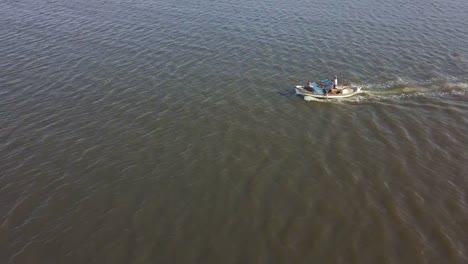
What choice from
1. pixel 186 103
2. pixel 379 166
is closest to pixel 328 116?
pixel 379 166

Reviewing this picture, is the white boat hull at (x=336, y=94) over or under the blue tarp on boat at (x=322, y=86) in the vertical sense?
under

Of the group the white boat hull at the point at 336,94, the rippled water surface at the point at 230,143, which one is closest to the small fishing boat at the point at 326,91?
the white boat hull at the point at 336,94

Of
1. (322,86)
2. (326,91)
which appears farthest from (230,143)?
(322,86)

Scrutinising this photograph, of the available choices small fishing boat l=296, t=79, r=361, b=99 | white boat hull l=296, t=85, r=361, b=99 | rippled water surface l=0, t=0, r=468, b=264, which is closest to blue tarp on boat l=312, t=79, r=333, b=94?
small fishing boat l=296, t=79, r=361, b=99

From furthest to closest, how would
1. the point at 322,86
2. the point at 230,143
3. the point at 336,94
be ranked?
the point at 322,86, the point at 336,94, the point at 230,143

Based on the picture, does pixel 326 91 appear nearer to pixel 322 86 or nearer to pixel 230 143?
pixel 322 86

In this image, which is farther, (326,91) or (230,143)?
(326,91)

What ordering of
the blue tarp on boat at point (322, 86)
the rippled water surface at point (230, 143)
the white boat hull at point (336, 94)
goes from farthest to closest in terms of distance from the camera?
the blue tarp on boat at point (322, 86)
the white boat hull at point (336, 94)
the rippled water surface at point (230, 143)

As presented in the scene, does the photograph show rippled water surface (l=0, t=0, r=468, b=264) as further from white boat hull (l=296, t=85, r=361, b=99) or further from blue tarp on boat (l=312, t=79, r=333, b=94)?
blue tarp on boat (l=312, t=79, r=333, b=94)

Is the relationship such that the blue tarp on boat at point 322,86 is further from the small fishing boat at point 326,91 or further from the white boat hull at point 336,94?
the white boat hull at point 336,94

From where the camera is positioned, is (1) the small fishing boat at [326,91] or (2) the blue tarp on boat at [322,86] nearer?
(1) the small fishing boat at [326,91]
